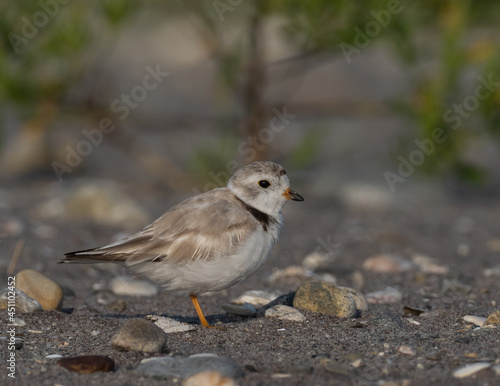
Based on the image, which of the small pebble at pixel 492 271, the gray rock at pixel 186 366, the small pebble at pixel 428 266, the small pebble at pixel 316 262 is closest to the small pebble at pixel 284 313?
the gray rock at pixel 186 366

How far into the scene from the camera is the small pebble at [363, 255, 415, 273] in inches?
225

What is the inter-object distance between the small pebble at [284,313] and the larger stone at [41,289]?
4.14ft

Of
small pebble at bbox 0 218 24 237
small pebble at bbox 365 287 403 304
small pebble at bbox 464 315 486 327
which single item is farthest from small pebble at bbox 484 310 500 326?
small pebble at bbox 0 218 24 237

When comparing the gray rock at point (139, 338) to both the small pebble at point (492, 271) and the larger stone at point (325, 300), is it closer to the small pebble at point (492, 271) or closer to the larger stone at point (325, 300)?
the larger stone at point (325, 300)

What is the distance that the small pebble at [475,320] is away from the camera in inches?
154

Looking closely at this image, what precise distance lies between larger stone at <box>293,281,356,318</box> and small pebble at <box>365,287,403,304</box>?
725 millimetres

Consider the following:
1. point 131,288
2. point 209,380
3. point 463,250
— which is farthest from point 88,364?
point 463,250

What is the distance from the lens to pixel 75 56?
8.27m

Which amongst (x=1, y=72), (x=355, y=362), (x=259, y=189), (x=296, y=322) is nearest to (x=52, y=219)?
(x=1, y=72)

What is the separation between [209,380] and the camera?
288 cm

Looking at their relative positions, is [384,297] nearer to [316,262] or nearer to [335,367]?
[316,262]

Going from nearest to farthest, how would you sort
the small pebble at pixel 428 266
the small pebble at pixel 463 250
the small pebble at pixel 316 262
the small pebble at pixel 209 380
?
the small pebble at pixel 209 380 → the small pebble at pixel 428 266 → the small pebble at pixel 316 262 → the small pebble at pixel 463 250

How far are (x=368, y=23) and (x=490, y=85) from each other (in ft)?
4.97

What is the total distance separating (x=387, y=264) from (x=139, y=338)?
285 cm
